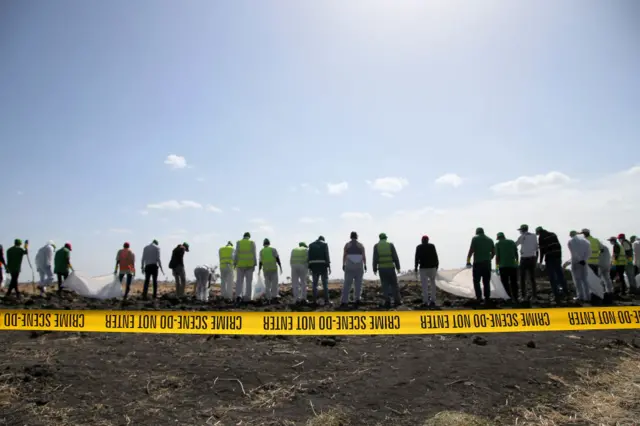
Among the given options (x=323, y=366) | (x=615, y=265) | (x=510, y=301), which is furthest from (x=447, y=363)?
(x=615, y=265)

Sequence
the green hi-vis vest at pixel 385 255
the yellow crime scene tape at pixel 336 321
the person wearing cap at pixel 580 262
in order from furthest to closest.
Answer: the green hi-vis vest at pixel 385 255 → the person wearing cap at pixel 580 262 → the yellow crime scene tape at pixel 336 321

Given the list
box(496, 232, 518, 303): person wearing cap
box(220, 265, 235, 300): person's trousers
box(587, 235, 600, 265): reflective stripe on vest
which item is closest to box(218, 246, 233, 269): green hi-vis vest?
box(220, 265, 235, 300): person's trousers

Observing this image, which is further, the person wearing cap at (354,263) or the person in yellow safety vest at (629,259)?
the person in yellow safety vest at (629,259)

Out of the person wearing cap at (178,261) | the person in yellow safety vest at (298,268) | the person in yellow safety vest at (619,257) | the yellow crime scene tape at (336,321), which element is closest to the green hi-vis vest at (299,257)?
the person in yellow safety vest at (298,268)

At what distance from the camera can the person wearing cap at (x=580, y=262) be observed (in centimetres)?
1177

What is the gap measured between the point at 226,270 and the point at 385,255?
5.66m

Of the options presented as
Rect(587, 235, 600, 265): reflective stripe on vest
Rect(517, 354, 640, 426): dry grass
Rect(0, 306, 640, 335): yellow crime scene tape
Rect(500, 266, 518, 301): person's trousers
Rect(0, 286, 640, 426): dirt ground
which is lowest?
Rect(517, 354, 640, 426): dry grass

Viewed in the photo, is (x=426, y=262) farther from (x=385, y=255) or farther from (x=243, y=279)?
(x=243, y=279)

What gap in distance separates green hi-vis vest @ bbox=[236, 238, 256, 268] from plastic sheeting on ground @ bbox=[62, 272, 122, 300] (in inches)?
167

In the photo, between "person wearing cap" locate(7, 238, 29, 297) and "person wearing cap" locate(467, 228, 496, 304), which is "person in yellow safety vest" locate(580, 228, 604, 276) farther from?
"person wearing cap" locate(7, 238, 29, 297)

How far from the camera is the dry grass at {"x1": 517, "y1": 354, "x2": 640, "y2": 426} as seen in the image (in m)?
4.89

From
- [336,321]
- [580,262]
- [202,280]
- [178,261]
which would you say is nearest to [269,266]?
[202,280]

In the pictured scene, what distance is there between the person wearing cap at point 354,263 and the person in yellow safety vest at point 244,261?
2888 mm

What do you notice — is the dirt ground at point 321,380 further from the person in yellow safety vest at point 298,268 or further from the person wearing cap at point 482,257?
the person in yellow safety vest at point 298,268
